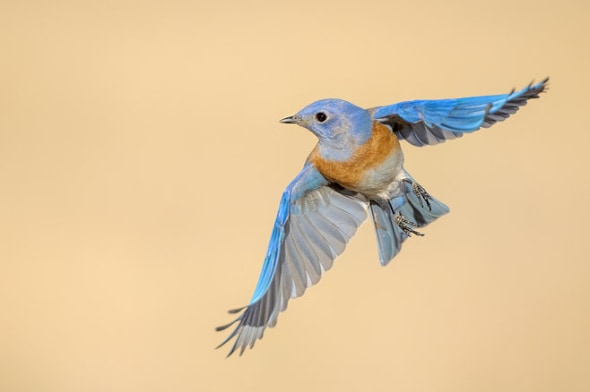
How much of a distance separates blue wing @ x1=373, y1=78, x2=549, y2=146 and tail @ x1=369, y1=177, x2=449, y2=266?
0.45 ft

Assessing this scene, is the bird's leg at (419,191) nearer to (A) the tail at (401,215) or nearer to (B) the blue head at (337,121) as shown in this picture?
(A) the tail at (401,215)

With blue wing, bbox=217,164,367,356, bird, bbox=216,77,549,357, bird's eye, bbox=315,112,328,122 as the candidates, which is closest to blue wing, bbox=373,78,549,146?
bird, bbox=216,77,549,357

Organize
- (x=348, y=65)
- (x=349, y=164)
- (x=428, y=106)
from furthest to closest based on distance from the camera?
(x=348, y=65) < (x=349, y=164) < (x=428, y=106)

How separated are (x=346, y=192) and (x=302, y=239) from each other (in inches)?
6.5

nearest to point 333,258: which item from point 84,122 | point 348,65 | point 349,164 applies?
point 349,164

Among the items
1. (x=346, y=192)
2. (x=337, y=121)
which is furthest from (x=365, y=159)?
(x=346, y=192)

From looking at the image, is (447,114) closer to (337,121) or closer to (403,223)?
(337,121)

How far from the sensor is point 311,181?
2227 millimetres

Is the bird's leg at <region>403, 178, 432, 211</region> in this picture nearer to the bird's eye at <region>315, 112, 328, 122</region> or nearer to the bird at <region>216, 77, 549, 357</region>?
the bird at <region>216, 77, 549, 357</region>

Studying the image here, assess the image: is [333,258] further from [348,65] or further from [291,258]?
[348,65]

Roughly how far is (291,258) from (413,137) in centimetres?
43

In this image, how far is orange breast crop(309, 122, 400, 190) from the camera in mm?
2062

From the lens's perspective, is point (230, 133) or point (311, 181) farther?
point (230, 133)

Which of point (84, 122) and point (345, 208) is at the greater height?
point (84, 122)
